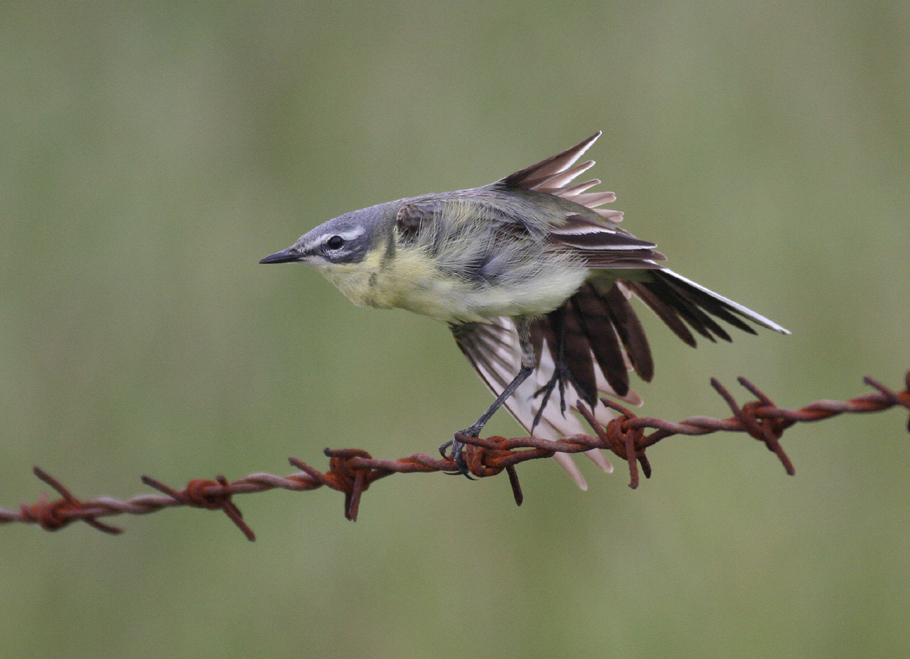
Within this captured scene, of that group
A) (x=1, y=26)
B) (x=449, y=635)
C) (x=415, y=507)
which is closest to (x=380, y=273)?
(x=415, y=507)

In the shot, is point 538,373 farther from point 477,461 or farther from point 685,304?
point 477,461

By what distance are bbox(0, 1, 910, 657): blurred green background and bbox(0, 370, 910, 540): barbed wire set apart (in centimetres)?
249

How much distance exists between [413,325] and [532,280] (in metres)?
2.81

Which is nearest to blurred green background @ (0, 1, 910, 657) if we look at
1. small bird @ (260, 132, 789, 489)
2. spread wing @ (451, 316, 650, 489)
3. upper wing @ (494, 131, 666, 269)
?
spread wing @ (451, 316, 650, 489)

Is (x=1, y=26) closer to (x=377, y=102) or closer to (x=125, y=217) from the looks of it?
(x=125, y=217)

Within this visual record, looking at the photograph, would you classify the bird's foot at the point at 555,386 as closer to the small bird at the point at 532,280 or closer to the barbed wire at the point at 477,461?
the small bird at the point at 532,280

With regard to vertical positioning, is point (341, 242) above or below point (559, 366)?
above

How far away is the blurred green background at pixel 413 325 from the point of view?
5.40 metres

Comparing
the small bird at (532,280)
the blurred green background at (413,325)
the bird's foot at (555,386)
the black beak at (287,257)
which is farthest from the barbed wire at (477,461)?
the blurred green background at (413,325)

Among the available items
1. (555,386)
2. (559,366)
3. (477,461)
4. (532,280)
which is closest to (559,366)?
(559,366)

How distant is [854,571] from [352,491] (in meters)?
3.75

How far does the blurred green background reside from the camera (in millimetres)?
5402

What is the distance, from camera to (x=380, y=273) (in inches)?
136

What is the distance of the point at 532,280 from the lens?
10.9 ft
